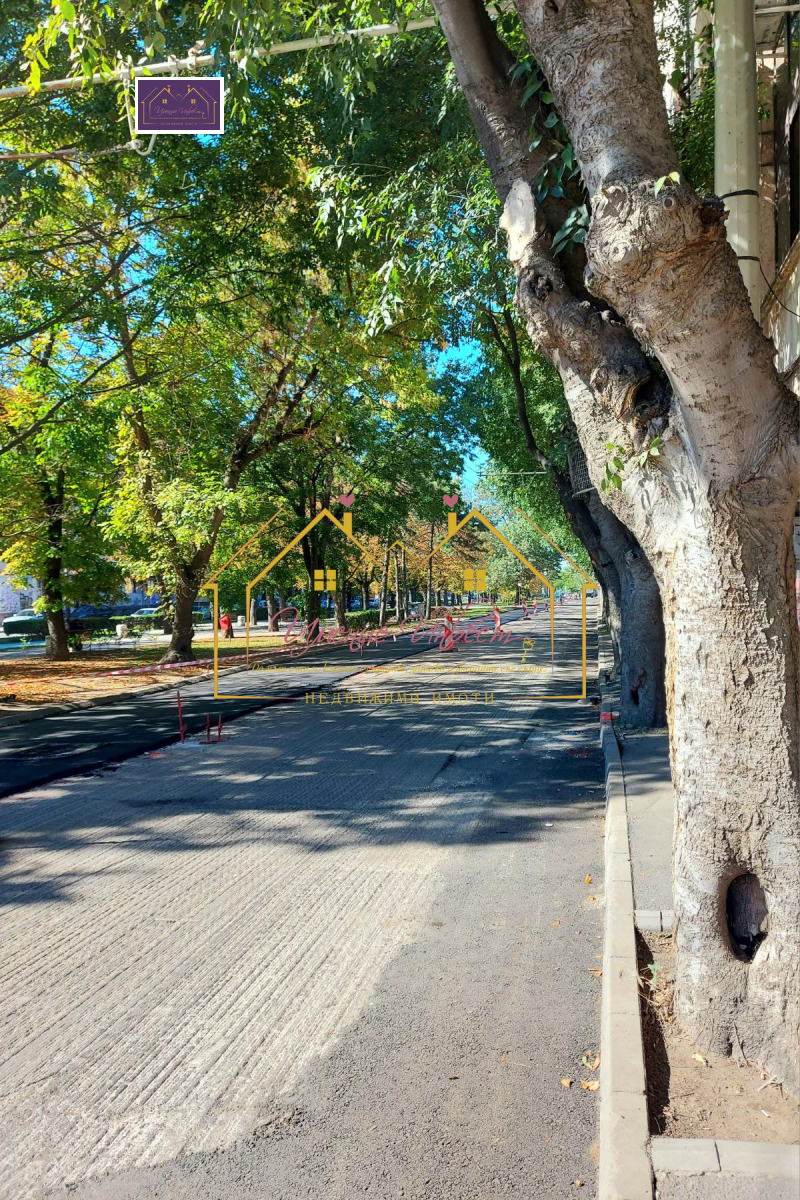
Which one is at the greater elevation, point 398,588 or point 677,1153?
point 398,588

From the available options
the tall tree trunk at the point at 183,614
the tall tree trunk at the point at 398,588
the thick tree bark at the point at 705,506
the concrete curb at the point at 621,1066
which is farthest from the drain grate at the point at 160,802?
the tall tree trunk at the point at 398,588

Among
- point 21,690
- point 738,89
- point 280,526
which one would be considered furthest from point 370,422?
point 738,89

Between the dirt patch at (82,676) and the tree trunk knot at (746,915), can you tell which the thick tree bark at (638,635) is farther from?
the dirt patch at (82,676)

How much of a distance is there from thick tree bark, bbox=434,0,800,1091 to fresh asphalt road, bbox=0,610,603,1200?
88 cm

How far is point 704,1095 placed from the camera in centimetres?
341

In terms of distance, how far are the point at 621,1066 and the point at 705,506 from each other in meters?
2.26

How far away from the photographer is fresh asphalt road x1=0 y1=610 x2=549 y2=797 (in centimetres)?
1086

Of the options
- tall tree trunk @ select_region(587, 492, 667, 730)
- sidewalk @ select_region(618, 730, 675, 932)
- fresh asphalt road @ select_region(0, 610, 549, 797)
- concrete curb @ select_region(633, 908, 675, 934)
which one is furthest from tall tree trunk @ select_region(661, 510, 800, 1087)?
tall tree trunk @ select_region(587, 492, 667, 730)

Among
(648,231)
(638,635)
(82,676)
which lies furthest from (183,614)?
(648,231)

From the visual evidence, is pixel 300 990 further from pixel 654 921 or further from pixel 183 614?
pixel 183 614

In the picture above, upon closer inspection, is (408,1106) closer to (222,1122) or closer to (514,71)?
(222,1122)

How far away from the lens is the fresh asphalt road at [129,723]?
1086cm

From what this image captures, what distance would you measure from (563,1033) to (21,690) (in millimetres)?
16838

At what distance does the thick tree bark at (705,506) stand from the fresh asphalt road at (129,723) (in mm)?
7733
